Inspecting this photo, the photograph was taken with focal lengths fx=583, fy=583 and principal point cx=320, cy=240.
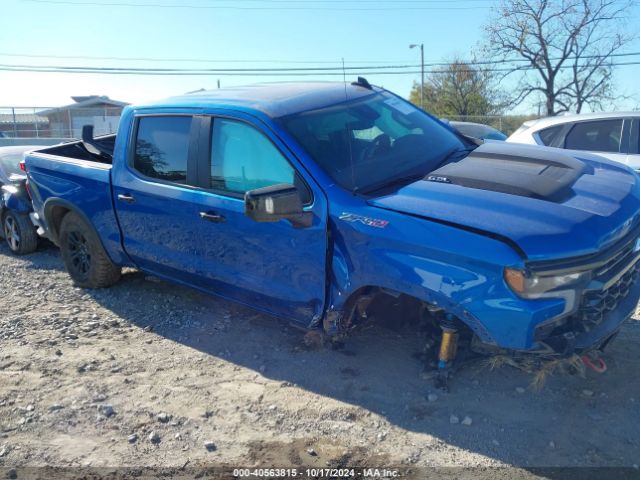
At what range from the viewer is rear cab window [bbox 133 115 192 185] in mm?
4422

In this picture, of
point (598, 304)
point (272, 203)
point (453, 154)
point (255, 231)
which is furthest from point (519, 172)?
point (255, 231)

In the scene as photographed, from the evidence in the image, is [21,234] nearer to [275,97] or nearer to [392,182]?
[275,97]

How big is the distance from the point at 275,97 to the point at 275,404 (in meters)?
2.14

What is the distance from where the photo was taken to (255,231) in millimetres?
3867

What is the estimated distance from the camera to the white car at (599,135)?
7.19 meters

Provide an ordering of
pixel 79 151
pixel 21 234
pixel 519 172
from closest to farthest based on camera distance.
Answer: pixel 519 172
pixel 79 151
pixel 21 234

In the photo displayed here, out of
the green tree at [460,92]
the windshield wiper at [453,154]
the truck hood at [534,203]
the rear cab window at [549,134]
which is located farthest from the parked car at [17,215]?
the green tree at [460,92]

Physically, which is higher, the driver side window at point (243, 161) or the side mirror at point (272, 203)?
the driver side window at point (243, 161)

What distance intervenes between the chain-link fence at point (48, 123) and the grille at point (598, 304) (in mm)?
25609

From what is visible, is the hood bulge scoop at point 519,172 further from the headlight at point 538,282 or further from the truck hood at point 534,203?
the headlight at point 538,282

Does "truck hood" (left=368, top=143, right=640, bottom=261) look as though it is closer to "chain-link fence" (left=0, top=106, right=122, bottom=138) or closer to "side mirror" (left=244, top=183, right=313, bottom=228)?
"side mirror" (left=244, top=183, right=313, bottom=228)

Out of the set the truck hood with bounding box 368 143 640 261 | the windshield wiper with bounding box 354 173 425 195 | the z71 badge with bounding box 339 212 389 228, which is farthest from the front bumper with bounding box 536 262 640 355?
the windshield wiper with bounding box 354 173 425 195

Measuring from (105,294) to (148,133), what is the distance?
6.04 feet

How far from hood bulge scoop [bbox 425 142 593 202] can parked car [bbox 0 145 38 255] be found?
578cm
